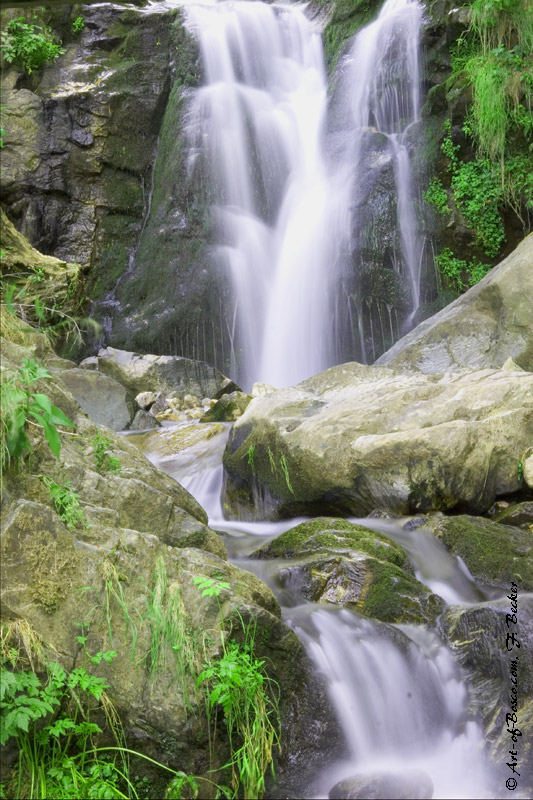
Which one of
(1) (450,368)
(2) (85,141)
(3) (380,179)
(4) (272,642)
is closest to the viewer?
(4) (272,642)

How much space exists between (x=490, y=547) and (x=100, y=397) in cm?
602

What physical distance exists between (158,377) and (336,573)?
715 centimetres

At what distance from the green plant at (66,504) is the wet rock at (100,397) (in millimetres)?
6038

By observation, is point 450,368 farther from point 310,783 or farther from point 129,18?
point 129,18

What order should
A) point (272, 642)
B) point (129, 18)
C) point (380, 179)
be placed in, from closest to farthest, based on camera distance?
point (272, 642) < point (380, 179) < point (129, 18)

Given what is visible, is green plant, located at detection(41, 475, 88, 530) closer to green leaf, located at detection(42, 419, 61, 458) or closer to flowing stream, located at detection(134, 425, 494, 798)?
green leaf, located at detection(42, 419, 61, 458)

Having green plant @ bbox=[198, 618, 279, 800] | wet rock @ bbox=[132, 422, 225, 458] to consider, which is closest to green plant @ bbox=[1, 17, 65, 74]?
wet rock @ bbox=[132, 422, 225, 458]

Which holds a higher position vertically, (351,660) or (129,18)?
(129,18)

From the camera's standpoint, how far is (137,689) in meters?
2.79

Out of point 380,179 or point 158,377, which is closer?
point 158,377

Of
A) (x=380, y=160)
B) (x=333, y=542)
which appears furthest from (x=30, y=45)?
(x=333, y=542)

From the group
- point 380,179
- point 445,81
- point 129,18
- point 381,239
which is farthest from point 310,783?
point 129,18

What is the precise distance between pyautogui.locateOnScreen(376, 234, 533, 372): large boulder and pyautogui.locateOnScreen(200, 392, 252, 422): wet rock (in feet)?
6.02

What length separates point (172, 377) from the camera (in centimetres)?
1087
